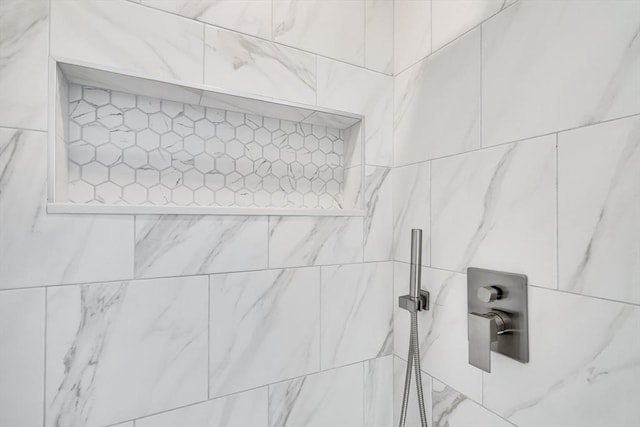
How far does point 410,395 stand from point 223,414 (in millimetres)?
634

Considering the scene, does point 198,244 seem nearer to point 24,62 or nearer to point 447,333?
point 24,62

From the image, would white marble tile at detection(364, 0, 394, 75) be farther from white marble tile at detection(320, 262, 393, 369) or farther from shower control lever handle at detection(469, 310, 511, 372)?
shower control lever handle at detection(469, 310, 511, 372)

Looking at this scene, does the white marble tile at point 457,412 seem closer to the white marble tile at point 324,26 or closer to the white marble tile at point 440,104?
the white marble tile at point 440,104

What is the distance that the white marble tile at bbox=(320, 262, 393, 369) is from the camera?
1.11 metres

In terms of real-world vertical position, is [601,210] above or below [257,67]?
below

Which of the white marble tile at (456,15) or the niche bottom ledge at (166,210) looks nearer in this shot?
the niche bottom ledge at (166,210)

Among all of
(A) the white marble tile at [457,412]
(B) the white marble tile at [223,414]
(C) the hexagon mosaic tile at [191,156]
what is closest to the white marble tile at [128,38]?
(C) the hexagon mosaic tile at [191,156]

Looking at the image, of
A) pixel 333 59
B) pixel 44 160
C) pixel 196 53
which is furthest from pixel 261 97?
pixel 44 160

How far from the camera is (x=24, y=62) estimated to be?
2.42 ft

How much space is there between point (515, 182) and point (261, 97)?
766mm

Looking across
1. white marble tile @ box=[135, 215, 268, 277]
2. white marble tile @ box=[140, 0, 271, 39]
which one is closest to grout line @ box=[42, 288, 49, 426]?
white marble tile @ box=[135, 215, 268, 277]

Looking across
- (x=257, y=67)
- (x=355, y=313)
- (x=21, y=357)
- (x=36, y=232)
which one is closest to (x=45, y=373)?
(x=21, y=357)

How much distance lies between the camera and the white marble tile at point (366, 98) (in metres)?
1.12

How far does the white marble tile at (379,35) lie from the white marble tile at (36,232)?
1.04 m
